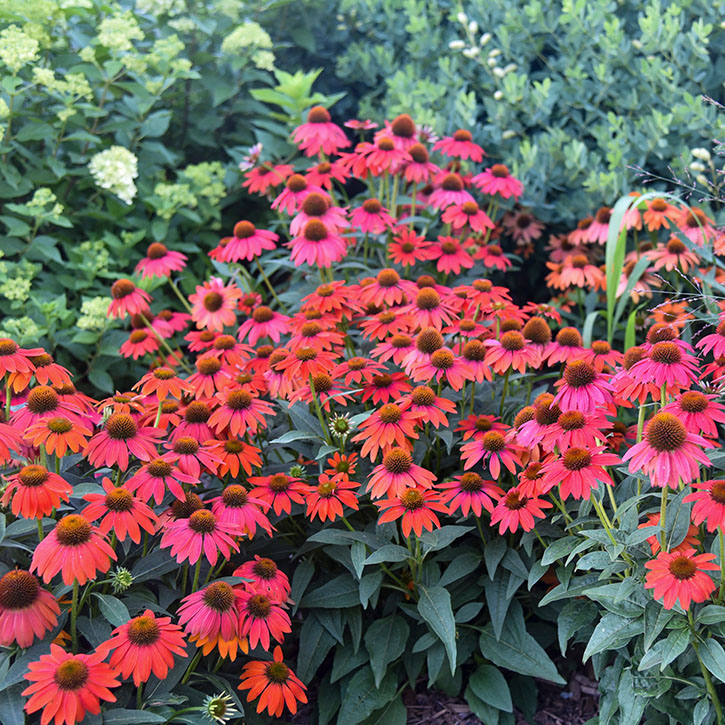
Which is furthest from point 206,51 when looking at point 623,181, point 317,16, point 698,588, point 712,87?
point 698,588

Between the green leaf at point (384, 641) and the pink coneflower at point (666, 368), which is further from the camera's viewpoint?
the green leaf at point (384, 641)

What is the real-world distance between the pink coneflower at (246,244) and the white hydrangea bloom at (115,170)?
1.99 feet

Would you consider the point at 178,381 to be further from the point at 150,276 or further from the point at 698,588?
the point at 698,588

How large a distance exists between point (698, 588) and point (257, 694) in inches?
36.9

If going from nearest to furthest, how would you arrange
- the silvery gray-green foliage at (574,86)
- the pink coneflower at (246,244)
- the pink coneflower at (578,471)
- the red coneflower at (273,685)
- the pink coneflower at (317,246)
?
the pink coneflower at (578,471), the red coneflower at (273,685), the pink coneflower at (317,246), the pink coneflower at (246,244), the silvery gray-green foliage at (574,86)

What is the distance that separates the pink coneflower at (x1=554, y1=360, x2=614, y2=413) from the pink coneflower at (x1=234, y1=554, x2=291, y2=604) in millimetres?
739

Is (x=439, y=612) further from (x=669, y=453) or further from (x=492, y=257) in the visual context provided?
(x=492, y=257)

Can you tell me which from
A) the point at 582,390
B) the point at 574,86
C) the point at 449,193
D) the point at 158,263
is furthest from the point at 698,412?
the point at 574,86

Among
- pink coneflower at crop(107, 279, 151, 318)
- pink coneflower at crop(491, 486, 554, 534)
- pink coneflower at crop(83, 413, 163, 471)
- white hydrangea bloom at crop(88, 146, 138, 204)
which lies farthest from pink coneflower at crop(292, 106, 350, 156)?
pink coneflower at crop(491, 486, 554, 534)

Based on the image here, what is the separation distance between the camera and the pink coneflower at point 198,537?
1.62 metres

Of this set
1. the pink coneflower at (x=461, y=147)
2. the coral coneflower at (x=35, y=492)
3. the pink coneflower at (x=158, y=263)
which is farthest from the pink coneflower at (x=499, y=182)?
the coral coneflower at (x=35, y=492)

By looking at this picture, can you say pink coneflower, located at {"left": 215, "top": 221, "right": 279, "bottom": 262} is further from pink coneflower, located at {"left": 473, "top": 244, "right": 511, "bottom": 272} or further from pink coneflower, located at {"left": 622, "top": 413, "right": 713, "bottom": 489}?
pink coneflower, located at {"left": 622, "top": 413, "right": 713, "bottom": 489}

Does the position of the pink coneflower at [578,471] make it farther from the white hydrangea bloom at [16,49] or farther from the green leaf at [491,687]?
the white hydrangea bloom at [16,49]

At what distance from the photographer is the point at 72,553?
1497 mm
